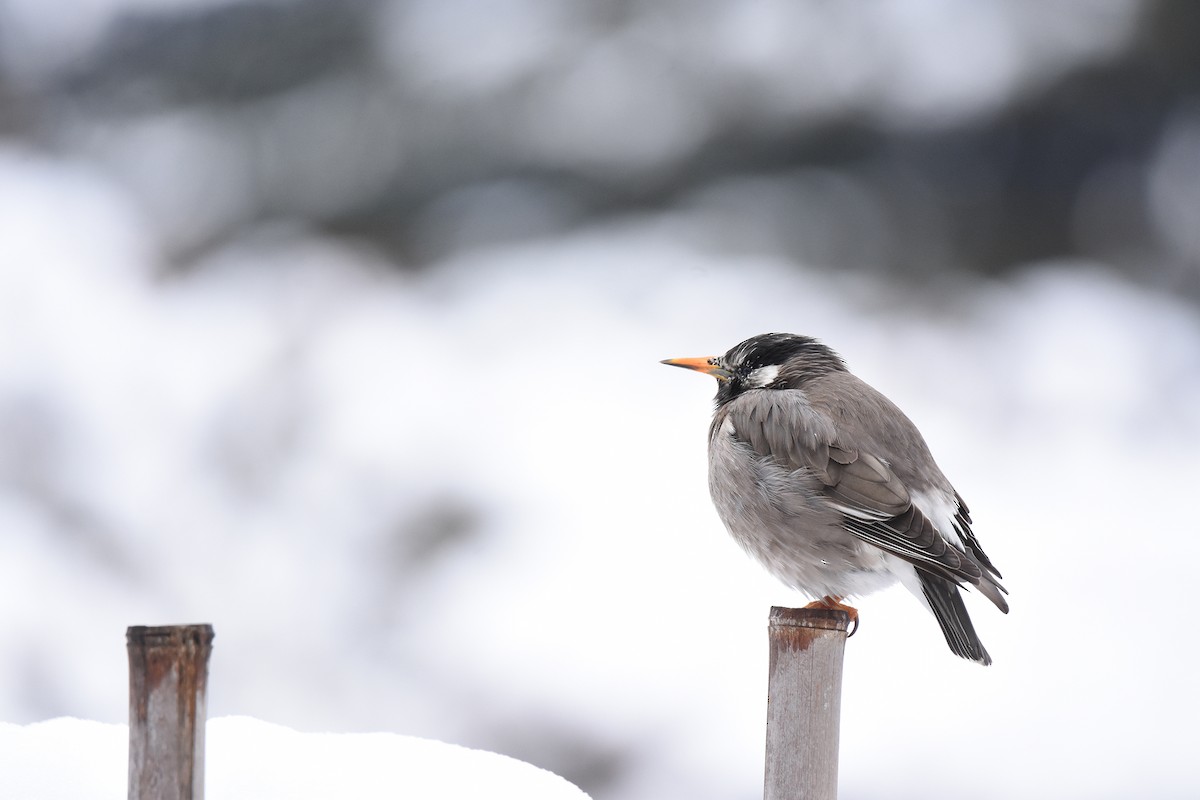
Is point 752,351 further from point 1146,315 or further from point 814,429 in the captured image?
point 1146,315

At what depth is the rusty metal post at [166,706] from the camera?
2.27 m

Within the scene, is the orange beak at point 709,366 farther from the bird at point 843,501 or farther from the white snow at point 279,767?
the white snow at point 279,767

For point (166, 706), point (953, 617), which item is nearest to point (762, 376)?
point (953, 617)

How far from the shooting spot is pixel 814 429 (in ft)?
12.8

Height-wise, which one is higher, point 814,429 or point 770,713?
point 814,429

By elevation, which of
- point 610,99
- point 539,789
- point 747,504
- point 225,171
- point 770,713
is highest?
point 610,99

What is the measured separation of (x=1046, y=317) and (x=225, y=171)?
883cm

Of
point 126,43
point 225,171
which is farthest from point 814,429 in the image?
point 126,43

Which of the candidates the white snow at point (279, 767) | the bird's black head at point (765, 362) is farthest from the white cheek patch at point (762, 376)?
the white snow at point (279, 767)

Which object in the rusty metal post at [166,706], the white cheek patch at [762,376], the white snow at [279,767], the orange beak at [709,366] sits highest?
the orange beak at [709,366]

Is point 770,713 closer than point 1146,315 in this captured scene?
Yes

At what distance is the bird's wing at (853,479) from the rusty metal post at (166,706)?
212 cm

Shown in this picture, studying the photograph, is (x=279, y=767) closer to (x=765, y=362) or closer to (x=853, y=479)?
(x=853, y=479)

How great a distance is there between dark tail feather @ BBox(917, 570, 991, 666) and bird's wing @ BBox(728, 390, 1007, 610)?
124 millimetres
